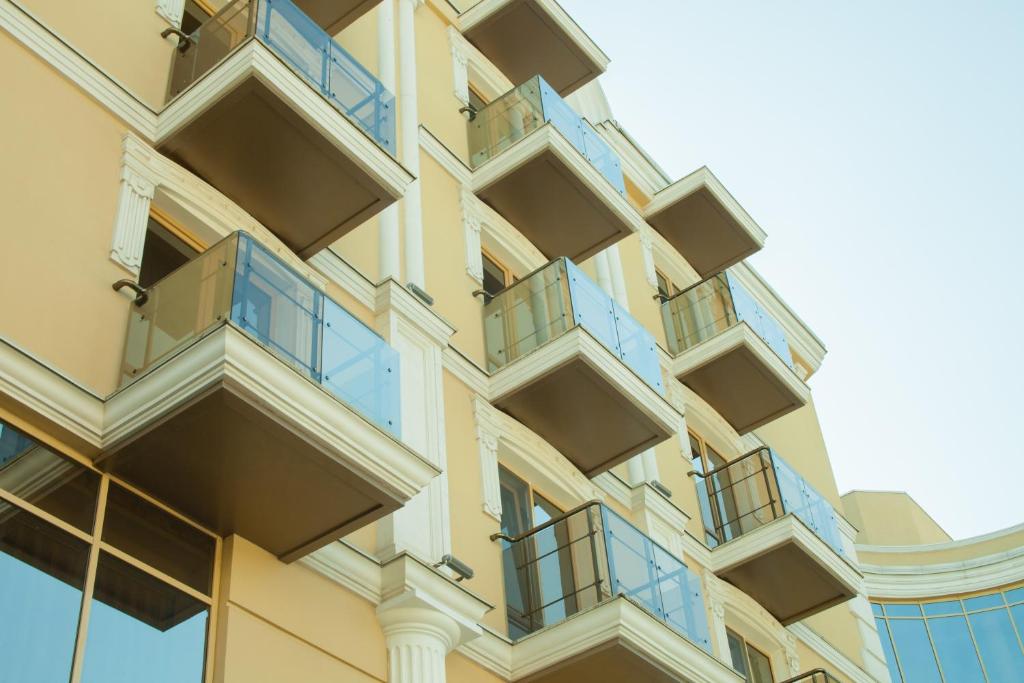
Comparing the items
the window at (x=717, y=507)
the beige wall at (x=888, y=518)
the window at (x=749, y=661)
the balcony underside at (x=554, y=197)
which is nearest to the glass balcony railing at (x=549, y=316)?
the balcony underside at (x=554, y=197)

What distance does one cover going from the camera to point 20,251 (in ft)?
33.6

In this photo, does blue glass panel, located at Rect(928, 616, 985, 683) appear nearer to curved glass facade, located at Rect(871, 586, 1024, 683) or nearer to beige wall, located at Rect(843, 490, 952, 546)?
curved glass facade, located at Rect(871, 586, 1024, 683)

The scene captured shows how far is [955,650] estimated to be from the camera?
29.1 meters

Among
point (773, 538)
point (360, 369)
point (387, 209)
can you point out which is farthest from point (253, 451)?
point (773, 538)

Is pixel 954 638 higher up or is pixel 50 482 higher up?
pixel 954 638

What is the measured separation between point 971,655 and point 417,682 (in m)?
21.1

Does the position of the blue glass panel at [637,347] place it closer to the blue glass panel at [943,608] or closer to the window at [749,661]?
the window at [749,661]

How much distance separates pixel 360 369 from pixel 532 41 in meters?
10.9

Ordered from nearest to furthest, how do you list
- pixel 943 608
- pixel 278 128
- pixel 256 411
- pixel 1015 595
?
1. pixel 256 411
2. pixel 278 128
3. pixel 1015 595
4. pixel 943 608

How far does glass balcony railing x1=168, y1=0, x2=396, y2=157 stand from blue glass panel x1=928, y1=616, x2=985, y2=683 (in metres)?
20.2

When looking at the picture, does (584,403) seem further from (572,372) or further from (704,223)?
(704,223)

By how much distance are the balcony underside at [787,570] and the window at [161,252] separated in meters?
9.01

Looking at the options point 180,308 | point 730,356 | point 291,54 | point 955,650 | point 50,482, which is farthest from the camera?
point 955,650

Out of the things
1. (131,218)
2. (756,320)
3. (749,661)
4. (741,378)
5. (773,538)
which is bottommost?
(749,661)
